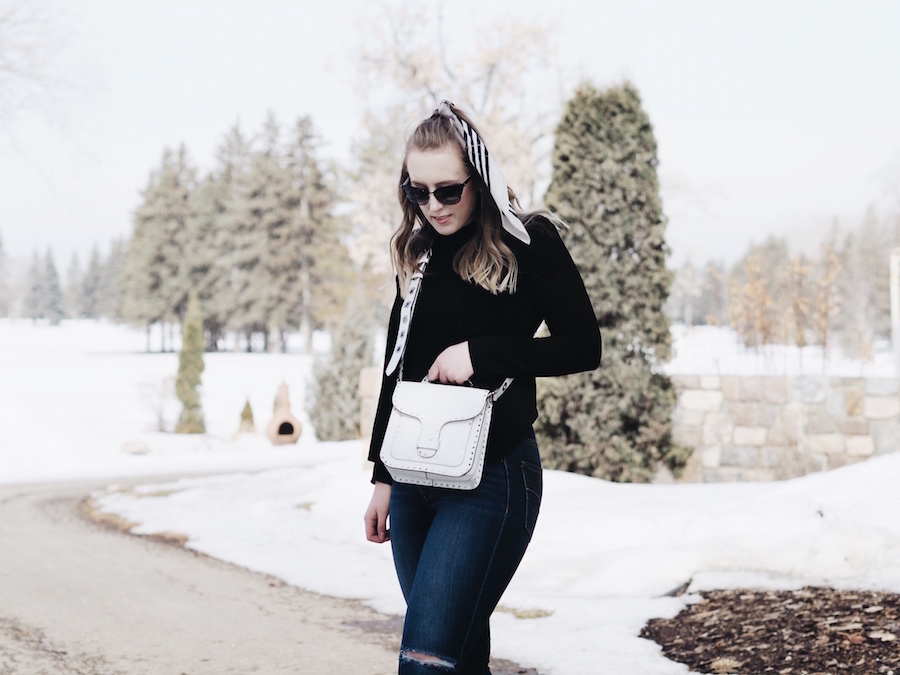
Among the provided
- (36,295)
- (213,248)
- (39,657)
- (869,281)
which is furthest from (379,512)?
(36,295)

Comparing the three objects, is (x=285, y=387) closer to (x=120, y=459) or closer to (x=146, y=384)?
(x=120, y=459)

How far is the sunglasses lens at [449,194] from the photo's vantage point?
7.27ft

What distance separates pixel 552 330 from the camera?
220cm

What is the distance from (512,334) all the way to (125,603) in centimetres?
467

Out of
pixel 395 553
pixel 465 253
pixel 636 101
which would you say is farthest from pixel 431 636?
pixel 636 101

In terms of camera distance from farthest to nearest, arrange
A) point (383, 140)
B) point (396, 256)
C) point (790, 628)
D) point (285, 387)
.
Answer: point (383, 140)
point (285, 387)
point (790, 628)
point (396, 256)

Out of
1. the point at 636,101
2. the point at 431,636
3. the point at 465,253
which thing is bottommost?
the point at 431,636

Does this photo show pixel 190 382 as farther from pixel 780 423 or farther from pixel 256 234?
pixel 256 234

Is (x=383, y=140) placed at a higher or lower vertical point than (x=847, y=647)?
higher

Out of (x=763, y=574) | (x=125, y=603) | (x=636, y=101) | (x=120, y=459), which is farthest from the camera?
(x=120, y=459)

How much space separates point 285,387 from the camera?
66.9 ft

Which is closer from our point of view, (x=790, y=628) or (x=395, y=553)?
(x=395, y=553)

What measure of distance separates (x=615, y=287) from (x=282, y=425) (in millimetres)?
12574

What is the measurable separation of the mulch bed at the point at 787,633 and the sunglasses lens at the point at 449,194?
2.84m
